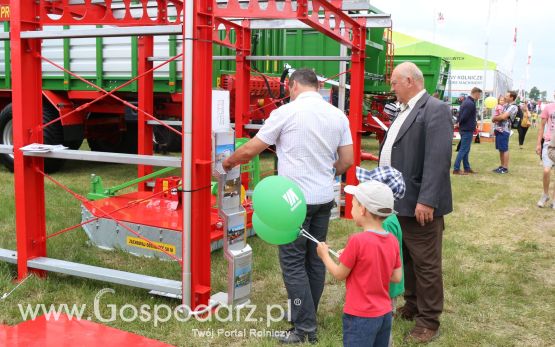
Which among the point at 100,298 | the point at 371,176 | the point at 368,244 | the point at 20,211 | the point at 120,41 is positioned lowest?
the point at 100,298

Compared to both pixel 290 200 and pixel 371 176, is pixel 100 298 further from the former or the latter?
pixel 371 176

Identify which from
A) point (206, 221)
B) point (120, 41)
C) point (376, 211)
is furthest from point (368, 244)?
point (120, 41)

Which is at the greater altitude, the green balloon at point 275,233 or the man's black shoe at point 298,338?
the green balloon at point 275,233

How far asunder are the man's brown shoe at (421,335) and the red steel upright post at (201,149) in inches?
53.9

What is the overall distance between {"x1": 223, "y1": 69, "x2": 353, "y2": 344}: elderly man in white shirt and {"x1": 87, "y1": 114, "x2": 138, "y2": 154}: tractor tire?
7.58 meters

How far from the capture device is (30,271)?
13.8 feet

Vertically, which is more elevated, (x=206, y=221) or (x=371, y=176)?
(x=371, y=176)

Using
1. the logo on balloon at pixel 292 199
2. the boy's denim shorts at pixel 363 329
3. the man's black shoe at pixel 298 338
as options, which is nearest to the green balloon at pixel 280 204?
the logo on balloon at pixel 292 199

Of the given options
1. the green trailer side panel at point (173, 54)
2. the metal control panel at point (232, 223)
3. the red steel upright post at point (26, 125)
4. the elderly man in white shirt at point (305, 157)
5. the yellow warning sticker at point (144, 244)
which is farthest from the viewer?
the green trailer side panel at point (173, 54)

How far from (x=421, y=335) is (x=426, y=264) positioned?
0.46 meters

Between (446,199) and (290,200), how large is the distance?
48.7 inches

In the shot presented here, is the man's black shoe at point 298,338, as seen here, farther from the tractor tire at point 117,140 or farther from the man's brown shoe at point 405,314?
the tractor tire at point 117,140

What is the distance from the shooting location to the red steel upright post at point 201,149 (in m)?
3.39

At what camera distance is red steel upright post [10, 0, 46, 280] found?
13.0 ft
